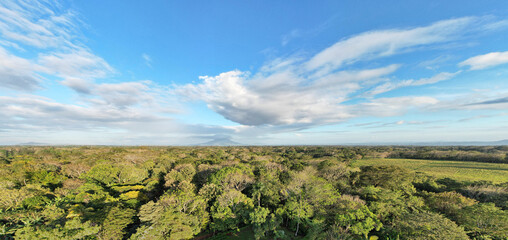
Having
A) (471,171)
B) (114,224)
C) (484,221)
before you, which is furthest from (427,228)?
(471,171)

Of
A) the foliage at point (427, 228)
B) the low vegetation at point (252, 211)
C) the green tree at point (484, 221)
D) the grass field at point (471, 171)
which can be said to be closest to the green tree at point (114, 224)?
the low vegetation at point (252, 211)

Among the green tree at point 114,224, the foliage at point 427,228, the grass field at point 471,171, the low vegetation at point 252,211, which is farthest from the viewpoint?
the grass field at point 471,171

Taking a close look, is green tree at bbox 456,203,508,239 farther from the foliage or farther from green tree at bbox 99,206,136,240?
green tree at bbox 99,206,136,240

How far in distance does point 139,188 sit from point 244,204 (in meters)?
22.5

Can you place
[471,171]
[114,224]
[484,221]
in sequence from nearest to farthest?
1. [484,221]
2. [114,224]
3. [471,171]

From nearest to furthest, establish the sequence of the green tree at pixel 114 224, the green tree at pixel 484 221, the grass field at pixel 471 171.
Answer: the green tree at pixel 484 221 < the green tree at pixel 114 224 < the grass field at pixel 471 171

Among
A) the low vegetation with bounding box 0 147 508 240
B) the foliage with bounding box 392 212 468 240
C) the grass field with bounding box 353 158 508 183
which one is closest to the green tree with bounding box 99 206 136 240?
the low vegetation with bounding box 0 147 508 240

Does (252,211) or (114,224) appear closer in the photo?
(114,224)

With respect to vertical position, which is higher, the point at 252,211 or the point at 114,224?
the point at 114,224

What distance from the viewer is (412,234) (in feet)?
55.1

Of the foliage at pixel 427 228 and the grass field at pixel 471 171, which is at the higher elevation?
the foliage at pixel 427 228

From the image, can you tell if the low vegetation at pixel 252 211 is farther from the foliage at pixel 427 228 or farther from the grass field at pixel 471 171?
the grass field at pixel 471 171

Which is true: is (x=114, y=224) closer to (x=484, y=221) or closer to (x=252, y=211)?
(x=252, y=211)

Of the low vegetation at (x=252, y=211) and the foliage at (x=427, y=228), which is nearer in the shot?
the foliage at (x=427, y=228)
